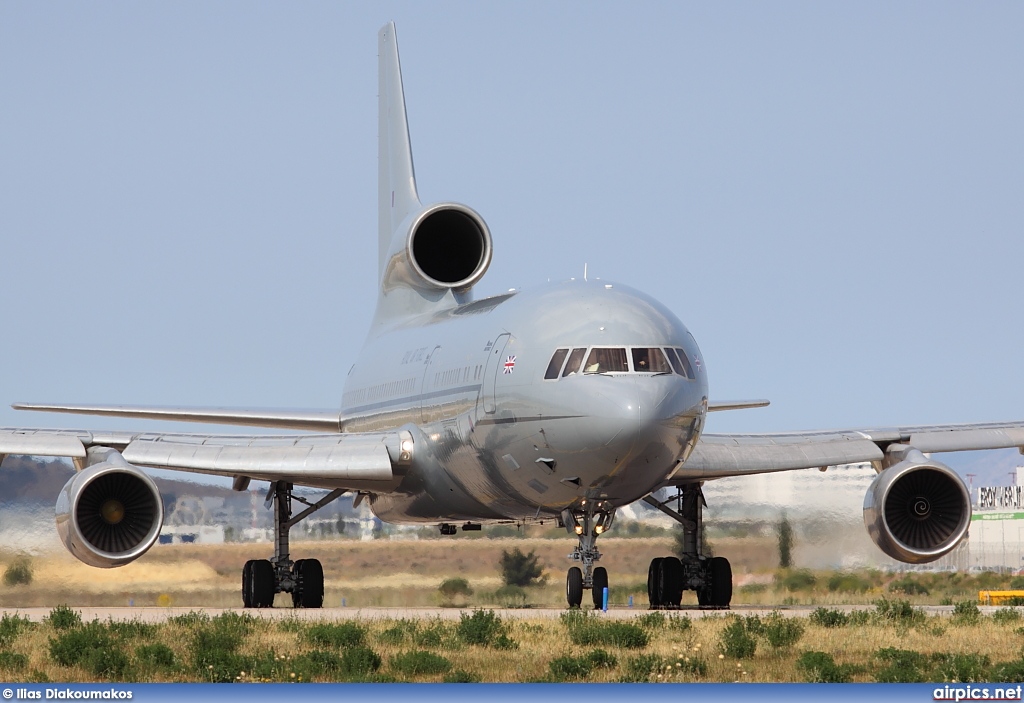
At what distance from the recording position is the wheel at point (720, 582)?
24609 millimetres

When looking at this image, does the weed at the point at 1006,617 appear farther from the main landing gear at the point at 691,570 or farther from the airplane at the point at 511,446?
the main landing gear at the point at 691,570

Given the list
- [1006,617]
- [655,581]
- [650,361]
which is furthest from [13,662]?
[655,581]

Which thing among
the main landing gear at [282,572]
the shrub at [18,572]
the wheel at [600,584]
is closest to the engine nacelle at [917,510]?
the wheel at [600,584]

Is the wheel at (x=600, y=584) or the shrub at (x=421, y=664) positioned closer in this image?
the shrub at (x=421, y=664)

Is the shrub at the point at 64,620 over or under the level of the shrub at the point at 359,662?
over

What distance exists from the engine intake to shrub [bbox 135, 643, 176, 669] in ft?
44.9

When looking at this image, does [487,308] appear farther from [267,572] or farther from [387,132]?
[387,132]

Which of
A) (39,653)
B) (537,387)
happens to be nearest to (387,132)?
(537,387)

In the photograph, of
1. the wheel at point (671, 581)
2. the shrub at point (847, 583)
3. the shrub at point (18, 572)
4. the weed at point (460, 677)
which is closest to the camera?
the weed at point (460, 677)

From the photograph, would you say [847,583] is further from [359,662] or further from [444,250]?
[359,662]

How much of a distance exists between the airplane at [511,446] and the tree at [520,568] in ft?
5.72

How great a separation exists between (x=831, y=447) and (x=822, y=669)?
10.8 meters

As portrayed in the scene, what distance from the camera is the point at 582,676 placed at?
14234mm

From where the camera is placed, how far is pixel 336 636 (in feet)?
53.9
